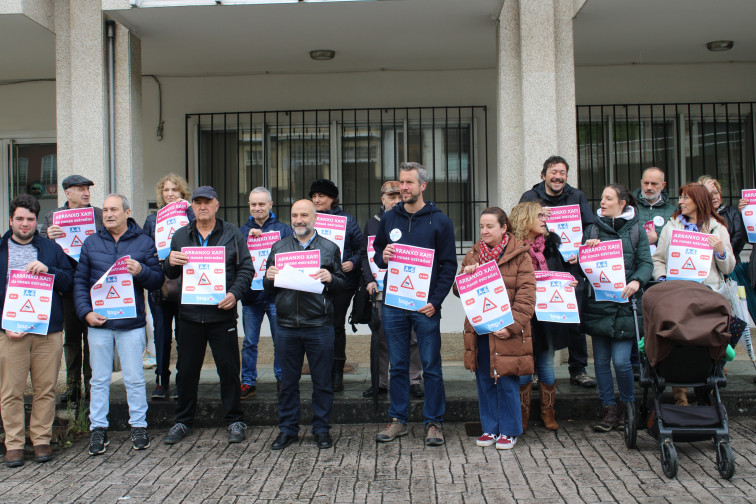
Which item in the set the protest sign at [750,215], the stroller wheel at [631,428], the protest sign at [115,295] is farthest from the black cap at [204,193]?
the protest sign at [750,215]

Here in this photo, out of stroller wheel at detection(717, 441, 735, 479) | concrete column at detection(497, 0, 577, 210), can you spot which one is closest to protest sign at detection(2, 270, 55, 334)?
concrete column at detection(497, 0, 577, 210)

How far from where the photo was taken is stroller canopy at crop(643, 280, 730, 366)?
4.66 m

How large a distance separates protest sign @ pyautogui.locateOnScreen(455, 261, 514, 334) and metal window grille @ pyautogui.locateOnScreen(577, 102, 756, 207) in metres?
5.20

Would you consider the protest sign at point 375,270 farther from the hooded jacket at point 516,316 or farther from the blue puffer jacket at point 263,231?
the hooded jacket at point 516,316

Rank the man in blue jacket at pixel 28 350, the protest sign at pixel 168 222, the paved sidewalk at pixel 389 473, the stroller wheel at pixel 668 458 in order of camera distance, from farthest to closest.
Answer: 1. the protest sign at pixel 168 222
2. the man in blue jacket at pixel 28 350
3. the stroller wheel at pixel 668 458
4. the paved sidewalk at pixel 389 473

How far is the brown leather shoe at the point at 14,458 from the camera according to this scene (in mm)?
5250

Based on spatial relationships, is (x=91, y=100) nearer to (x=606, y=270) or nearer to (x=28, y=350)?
(x=28, y=350)

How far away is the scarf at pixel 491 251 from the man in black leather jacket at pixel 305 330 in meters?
1.12

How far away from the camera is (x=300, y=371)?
554 cm

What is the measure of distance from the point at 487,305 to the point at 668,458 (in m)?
1.58

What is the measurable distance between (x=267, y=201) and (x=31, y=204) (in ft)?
6.44

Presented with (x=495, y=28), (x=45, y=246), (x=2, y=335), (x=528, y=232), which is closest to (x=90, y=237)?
(x=45, y=246)

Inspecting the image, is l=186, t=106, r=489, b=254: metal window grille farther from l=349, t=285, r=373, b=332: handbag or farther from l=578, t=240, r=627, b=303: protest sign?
l=578, t=240, r=627, b=303: protest sign

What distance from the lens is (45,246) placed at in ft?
18.2
